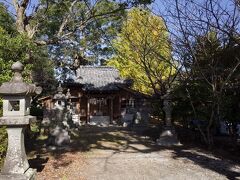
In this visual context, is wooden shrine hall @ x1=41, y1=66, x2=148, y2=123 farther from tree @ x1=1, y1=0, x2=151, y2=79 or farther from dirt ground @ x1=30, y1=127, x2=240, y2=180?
dirt ground @ x1=30, y1=127, x2=240, y2=180

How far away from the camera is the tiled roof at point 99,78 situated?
31.2m

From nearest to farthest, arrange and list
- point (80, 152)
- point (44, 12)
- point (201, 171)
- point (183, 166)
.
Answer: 1. point (201, 171)
2. point (183, 166)
3. point (80, 152)
4. point (44, 12)

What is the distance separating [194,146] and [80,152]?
5.39 metres

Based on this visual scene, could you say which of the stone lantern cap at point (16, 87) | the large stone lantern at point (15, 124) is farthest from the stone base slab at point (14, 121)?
the stone lantern cap at point (16, 87)

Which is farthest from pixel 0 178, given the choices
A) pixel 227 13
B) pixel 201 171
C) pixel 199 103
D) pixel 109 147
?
pixel 199 103

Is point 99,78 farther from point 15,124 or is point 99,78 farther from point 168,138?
point 15,124

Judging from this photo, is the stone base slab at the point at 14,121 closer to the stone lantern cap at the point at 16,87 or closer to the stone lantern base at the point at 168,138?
the stone lantern cap at the point at 16,87

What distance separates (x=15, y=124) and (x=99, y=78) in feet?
85.9

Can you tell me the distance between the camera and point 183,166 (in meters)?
10.6

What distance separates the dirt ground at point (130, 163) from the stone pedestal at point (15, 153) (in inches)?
69.7

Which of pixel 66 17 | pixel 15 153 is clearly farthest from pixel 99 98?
pixel 15 153

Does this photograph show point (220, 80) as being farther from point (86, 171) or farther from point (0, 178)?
point (0, 178)

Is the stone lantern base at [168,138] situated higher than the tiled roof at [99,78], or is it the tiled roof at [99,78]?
the tiled roof at [99,78]

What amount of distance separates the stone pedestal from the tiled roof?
2319cm
